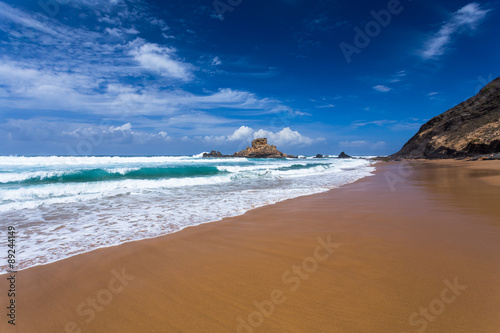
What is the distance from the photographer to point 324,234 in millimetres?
4086

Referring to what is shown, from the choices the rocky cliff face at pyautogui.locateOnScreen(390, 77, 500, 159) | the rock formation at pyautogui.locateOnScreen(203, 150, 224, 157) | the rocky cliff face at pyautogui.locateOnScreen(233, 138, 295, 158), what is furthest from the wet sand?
the rock formation at pyautogui.locateOnScreen(203, 150, 224, 157)

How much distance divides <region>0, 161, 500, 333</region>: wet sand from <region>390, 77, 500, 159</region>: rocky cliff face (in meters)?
37.3

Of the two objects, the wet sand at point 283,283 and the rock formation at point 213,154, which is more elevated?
the rock formation at point 213,154

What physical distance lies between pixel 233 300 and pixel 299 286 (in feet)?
2.33

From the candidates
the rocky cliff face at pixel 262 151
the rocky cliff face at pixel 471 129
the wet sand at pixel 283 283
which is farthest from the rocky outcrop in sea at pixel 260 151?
the wet sand at pixel 283 283

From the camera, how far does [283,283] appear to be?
2.48 meters

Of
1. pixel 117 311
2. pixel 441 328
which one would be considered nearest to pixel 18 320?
pixel 117 311

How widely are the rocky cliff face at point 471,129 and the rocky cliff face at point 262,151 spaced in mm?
58558

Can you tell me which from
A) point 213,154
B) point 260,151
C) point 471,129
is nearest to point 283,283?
point 471,129

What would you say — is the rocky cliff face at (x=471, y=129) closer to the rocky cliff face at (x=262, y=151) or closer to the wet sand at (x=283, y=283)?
the wet sand at (x=283, y=283)

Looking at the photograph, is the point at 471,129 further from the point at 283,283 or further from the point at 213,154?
the point at 213,154

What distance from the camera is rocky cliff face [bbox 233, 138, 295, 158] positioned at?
9997 centimetres

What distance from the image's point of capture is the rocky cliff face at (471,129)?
30347 mm

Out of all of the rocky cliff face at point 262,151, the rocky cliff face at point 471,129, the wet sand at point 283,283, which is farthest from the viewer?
the rocky cliff face at point 262,151
